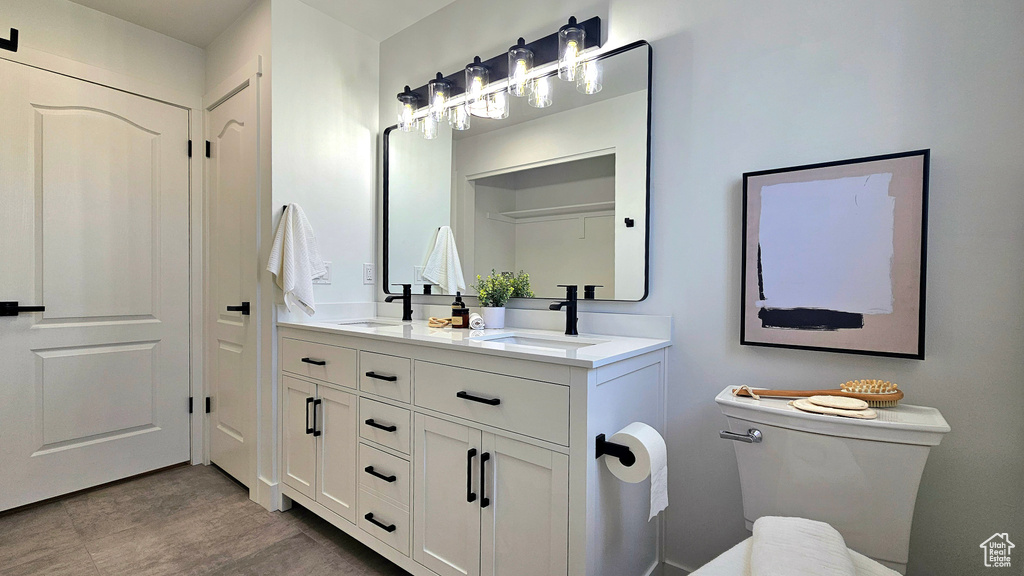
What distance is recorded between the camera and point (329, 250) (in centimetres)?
247

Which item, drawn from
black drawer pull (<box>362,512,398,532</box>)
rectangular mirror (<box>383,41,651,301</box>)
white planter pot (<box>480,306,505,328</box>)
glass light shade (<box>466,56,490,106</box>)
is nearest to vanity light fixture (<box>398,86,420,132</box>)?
rectangular mirror (<box>383,41,651,301</box>)

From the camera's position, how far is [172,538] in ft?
6.59

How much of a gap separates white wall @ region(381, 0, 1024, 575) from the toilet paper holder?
20.1 inches

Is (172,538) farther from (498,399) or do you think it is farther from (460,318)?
(498,399)

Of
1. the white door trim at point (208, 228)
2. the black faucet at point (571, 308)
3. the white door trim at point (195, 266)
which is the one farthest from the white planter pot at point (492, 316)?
the white door trim at point (195, 266)

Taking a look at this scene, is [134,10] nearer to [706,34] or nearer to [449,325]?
[449,325]

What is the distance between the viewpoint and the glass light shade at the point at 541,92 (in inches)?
75.4

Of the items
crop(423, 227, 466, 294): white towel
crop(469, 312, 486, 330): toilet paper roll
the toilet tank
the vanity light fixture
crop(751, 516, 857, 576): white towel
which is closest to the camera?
crop(751, 516, 857, 576): white towel

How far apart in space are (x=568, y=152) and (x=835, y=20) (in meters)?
0.91

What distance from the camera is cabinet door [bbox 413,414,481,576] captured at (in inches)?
56.1

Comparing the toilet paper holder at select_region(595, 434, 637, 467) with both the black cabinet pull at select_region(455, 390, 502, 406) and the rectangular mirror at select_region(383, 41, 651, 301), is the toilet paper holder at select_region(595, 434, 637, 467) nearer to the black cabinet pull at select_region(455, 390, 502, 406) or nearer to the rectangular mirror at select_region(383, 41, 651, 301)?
the black cabinet pull at select_region(455, 390, 502, 406)

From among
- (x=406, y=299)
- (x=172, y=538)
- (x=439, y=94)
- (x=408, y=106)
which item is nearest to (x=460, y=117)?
(x=439, y=94)

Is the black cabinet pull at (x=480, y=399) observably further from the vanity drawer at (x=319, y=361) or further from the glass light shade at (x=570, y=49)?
the glass light shade at (x=570, y=49)

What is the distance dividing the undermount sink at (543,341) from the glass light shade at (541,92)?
0.94 metres
